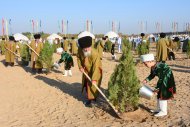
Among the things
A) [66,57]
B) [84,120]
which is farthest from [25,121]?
[66,57]

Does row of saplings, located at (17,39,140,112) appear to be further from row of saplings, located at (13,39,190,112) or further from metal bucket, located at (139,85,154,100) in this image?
metal bucket, located at (139,85,154,100)

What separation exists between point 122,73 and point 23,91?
13.9ft

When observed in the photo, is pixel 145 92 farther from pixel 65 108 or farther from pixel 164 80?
pixel 65 108

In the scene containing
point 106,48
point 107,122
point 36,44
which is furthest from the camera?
point 106,48

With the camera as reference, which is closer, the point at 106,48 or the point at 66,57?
the point at 66,57

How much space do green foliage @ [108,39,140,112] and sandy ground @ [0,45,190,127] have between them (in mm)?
267

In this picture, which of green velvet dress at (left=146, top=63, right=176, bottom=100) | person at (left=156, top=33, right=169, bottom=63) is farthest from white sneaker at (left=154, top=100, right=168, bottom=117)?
person at (left=156, top=33, right=169, bottom=63)

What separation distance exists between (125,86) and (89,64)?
54.6 inches

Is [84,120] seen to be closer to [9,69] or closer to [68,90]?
[68,90]

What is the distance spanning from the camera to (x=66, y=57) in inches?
446

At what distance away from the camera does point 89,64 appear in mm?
7289

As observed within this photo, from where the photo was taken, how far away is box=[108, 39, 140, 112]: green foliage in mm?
6156

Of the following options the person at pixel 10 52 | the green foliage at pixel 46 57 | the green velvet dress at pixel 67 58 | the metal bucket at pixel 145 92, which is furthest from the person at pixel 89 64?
the person at pixel 10 52

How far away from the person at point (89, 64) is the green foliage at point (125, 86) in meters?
0.85
